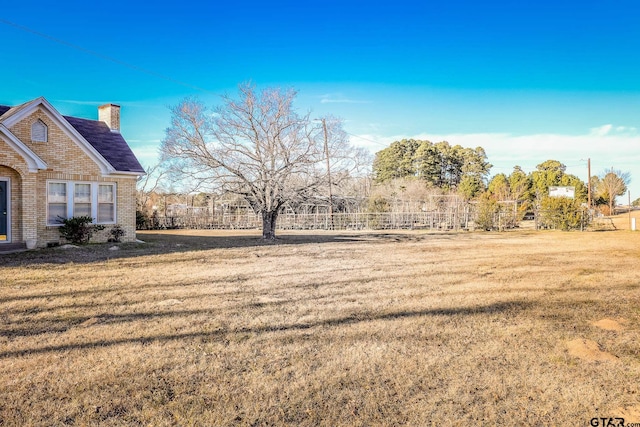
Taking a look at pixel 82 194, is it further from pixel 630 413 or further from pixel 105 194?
pixel 630 413

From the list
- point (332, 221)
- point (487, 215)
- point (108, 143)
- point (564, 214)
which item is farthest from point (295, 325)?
point (564, 214)

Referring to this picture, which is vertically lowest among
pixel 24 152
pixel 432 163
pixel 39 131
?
pixel 24 152

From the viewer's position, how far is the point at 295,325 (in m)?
5.08

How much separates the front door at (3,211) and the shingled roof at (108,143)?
11.5 ft

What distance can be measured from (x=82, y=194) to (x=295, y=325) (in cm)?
1297

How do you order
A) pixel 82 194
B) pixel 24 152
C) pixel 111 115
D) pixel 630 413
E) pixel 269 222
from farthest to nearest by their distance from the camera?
pixel 269 222
pixel 111 115
pixel 82 194
pixel 24 152
pixel 630 413

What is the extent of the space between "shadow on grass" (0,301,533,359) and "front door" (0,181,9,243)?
10296 mm

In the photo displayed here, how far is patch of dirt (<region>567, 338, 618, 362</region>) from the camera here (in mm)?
4121

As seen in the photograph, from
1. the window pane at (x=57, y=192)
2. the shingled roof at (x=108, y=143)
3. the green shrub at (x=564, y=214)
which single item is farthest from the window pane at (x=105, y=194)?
the green shrub at (x=564, y=214)

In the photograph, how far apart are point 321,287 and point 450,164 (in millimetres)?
53999

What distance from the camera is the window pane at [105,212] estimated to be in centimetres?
1537

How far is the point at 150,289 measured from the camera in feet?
23.3

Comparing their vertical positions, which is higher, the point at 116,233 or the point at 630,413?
the point at 116,233

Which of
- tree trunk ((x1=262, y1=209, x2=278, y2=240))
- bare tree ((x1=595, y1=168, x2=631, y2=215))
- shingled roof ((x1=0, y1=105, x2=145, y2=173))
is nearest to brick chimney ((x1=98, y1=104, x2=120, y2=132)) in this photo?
shingled roof ((x1=0, y1=105, x2=145, y2=173))
